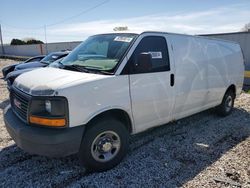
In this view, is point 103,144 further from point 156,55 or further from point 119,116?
point 156,55

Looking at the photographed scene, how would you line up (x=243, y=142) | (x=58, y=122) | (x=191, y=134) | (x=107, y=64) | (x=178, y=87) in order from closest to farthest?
(x=58, y=122), (x=107, y=64), (x=178, y=87), (x=243, y=142), (x=191, y=134)

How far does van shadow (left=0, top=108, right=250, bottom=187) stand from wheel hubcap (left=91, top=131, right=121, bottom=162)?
0.23m

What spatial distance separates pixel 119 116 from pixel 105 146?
50cm

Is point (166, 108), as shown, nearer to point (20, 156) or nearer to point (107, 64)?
point (107, 64)

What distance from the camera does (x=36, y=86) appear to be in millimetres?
3086

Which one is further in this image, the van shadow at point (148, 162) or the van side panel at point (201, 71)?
the van side panel at point (201, 71)

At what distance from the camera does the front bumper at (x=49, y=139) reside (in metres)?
2.92

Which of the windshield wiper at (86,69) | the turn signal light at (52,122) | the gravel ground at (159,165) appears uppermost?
the windshield wiper at (86,69)

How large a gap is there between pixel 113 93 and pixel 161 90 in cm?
103

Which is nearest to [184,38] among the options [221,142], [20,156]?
[221,142]

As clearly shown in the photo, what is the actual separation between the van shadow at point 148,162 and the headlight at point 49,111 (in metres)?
0.88

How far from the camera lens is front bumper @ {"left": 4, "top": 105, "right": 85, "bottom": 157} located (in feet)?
9.57

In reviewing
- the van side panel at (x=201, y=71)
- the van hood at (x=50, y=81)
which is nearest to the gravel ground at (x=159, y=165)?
the van side panel at (x=201, y=71)

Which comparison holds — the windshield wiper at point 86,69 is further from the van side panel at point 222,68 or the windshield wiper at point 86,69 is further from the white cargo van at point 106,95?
the van side panel at point 222,68
